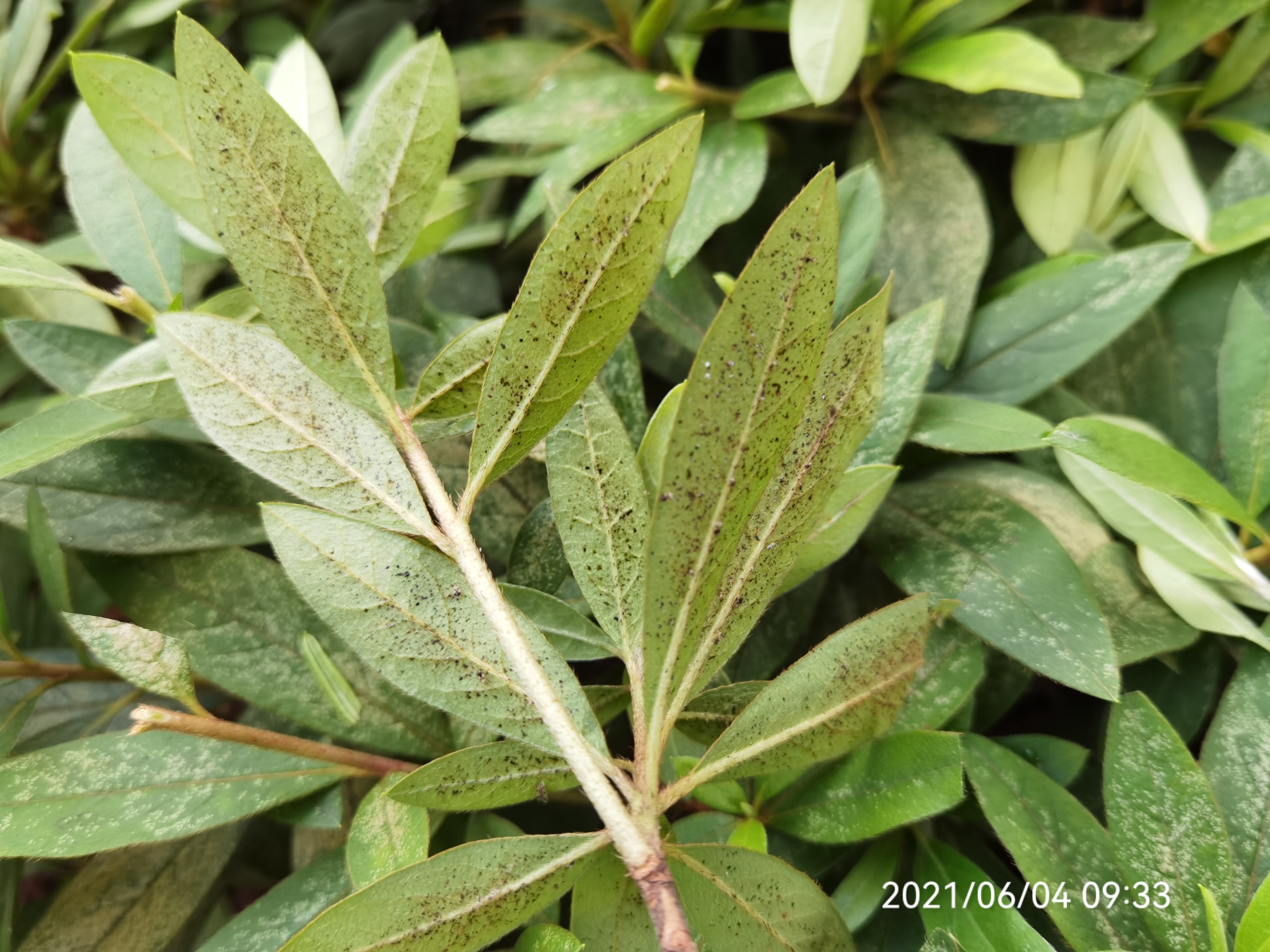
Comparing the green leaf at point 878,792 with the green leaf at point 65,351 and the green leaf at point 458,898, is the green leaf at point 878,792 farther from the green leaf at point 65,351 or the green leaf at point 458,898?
the green leaf at point 65,351

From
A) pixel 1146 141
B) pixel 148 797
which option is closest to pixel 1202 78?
pixel 1146 141

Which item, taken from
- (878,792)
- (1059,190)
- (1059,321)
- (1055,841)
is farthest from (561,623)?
(1059,190)

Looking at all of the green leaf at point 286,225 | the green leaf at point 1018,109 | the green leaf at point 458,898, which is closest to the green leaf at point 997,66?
the green leaf at point 1018,109

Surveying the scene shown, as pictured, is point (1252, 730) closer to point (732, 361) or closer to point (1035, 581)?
point (1035, 581)

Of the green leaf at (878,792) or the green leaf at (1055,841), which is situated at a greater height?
the green leaf at (878,792)

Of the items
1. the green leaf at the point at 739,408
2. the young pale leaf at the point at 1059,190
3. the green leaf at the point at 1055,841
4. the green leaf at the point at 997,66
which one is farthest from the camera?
the young pale leaf at the point at 1059,190

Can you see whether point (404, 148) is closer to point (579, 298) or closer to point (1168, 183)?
point (579, 298)
